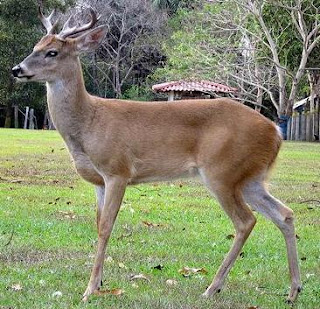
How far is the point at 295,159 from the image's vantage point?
69.0 feet

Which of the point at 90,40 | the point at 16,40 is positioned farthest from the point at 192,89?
the point at 90,40

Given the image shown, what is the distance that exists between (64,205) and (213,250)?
10.0 feet

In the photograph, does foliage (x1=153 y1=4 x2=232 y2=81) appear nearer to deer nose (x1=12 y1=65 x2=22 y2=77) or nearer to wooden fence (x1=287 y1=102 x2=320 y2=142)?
wooden fence (x1=287 y1=102 x2=320 y2=142)

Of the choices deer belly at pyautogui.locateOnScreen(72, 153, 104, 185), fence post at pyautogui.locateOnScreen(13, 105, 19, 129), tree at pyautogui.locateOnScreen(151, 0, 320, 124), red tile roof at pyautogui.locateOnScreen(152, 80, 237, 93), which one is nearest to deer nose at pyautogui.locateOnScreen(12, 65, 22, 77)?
deer belly at pyautogui.locateOnScreen(72, 153, 104, 185)

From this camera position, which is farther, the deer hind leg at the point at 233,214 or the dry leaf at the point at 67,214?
the dry leaf at the point at 67,214

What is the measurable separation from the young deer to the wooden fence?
31845 millimetres

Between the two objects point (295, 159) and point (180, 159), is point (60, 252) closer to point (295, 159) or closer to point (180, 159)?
point (180, 159)

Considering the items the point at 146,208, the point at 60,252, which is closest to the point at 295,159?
the point at 146,208

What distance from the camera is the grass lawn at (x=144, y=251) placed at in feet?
17.2

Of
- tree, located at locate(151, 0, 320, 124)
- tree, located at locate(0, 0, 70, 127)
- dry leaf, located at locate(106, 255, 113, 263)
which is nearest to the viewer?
dry leaf, located at locate(106, 255, 113, 263)

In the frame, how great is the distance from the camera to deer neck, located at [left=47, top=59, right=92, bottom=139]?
595cm

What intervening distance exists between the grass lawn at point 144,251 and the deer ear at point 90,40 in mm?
1679

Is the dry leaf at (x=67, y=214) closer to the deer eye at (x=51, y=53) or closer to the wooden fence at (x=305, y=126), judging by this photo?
the deer eye at (x=51, y=53)

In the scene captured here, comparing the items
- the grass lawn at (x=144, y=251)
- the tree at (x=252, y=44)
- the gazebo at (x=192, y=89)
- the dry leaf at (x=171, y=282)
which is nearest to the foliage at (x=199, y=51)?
the tree at (x=252, y=44)
